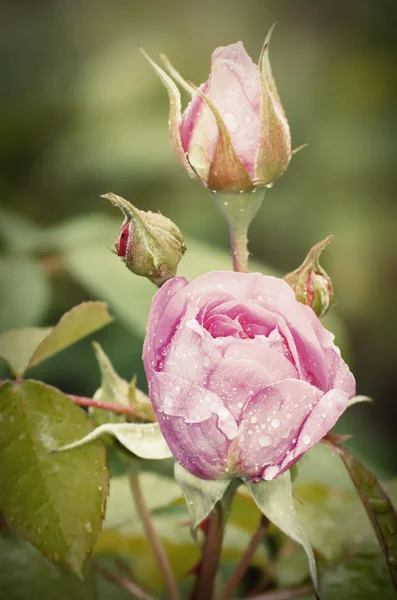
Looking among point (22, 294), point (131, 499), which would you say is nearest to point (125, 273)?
point (22, 294)

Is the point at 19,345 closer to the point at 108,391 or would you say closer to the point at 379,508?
the point at 108,391

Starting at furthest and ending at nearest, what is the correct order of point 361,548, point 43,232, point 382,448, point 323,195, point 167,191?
point 323,195 → point 167,191 → point 382,448 → point 43,232 → point 361,548

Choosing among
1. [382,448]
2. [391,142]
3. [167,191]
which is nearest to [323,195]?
[391,142]

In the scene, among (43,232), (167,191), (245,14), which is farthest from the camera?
(245,14)

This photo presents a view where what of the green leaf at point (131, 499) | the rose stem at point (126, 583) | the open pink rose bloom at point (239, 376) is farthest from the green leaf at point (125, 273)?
the open pink rose bloom at point (239, 376)

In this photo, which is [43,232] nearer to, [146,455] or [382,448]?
[146,455]

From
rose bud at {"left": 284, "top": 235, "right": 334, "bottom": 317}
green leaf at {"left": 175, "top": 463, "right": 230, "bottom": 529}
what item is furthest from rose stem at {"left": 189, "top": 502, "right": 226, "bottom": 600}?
rose bud at {"left": 284, "top": 235, "right": 334, "bottom": 317}

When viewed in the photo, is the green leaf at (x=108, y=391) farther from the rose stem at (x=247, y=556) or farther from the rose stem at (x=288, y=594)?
the rose stem at (x=288, y=594)
